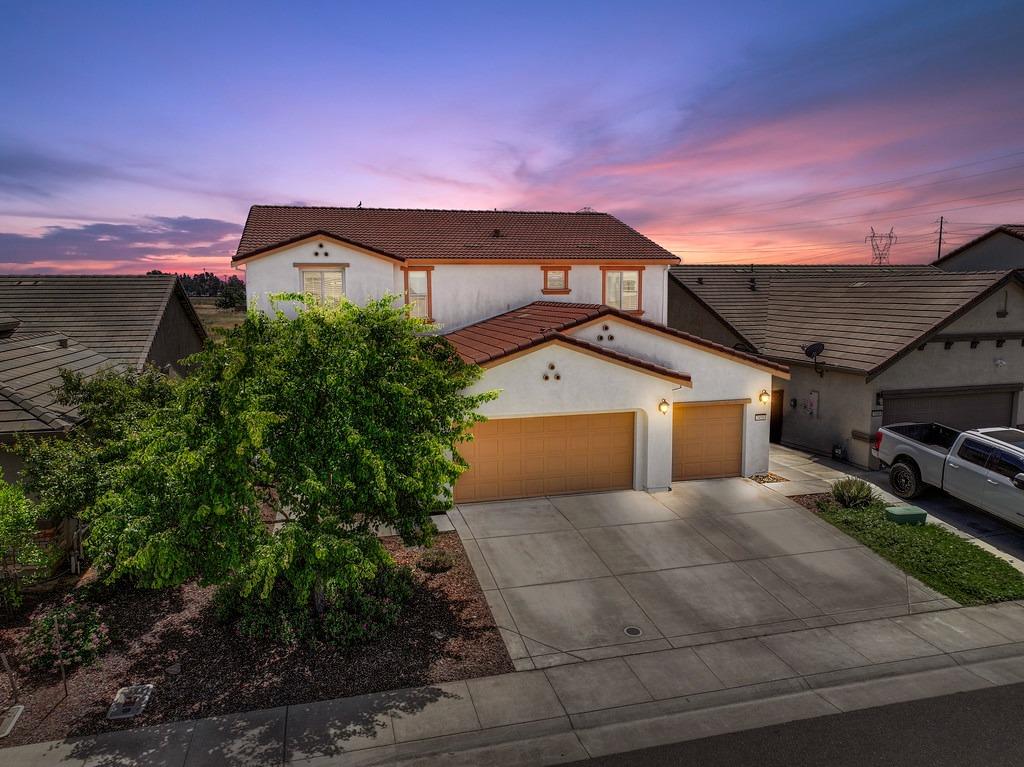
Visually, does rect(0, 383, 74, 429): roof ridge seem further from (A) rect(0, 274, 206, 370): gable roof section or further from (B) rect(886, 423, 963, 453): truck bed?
(B) rect(886, 423, 963, 453): truck bed

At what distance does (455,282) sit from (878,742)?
17.1 metres

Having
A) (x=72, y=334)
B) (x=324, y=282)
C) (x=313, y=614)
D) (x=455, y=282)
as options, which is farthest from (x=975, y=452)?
(x=72, y=334)

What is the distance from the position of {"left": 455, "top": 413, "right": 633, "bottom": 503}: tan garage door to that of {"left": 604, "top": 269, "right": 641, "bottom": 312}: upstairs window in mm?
7623

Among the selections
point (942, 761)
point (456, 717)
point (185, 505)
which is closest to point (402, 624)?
point (456, 717)

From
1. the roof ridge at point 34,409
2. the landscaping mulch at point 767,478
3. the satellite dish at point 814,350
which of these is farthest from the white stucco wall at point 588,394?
the roof ridge at point 34,409

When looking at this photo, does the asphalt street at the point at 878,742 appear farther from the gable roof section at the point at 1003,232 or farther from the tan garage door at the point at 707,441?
the gable roof section at the point at 1003,232

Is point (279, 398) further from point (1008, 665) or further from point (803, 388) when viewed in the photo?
point (803, 388)

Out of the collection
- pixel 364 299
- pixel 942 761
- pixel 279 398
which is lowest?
pixel 942 761

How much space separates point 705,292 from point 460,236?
408 inches

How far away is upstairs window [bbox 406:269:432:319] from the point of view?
21.5 metres

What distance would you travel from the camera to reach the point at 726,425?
57.6ft

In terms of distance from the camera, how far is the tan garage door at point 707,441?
680 inches

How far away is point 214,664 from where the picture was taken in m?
9.13

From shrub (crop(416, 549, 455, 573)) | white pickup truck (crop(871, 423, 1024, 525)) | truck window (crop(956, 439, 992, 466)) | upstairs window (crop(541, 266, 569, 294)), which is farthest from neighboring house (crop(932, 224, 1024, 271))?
shrub (crop(416, 549, 455, 573))
